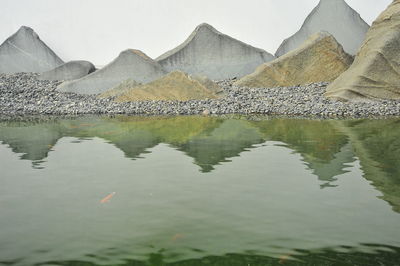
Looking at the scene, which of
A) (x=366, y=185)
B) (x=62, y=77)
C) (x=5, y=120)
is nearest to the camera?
(x=366, y=185)

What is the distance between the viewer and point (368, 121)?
15242mm

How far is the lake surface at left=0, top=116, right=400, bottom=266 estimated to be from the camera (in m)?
4.72

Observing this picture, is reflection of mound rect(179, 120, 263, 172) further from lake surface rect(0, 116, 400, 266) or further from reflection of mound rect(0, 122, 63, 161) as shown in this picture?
reflection of mound rect(0, 122, 63, 161)

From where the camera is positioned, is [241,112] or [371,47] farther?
[371,47]

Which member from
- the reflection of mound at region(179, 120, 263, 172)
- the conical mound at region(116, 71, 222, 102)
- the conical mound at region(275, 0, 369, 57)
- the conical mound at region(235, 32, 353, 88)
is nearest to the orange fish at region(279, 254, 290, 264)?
the reflection of mound at region(179, 120, 263, 172)

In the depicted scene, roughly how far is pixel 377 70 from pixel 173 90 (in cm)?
911

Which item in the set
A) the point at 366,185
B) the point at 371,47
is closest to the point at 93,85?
the point at 371,47

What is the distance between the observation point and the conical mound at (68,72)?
28938 millimetres

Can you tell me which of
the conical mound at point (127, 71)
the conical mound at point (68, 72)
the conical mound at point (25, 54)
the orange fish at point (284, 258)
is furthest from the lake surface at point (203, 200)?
the conical mound at point (25, 54)

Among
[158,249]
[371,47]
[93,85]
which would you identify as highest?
[371,47]

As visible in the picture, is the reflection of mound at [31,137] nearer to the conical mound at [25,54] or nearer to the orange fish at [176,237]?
the orange fish at [176,237]

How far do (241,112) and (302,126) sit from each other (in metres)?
4.81

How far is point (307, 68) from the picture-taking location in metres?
24.4

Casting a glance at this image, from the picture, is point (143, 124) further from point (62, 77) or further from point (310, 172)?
point (62, 77)
